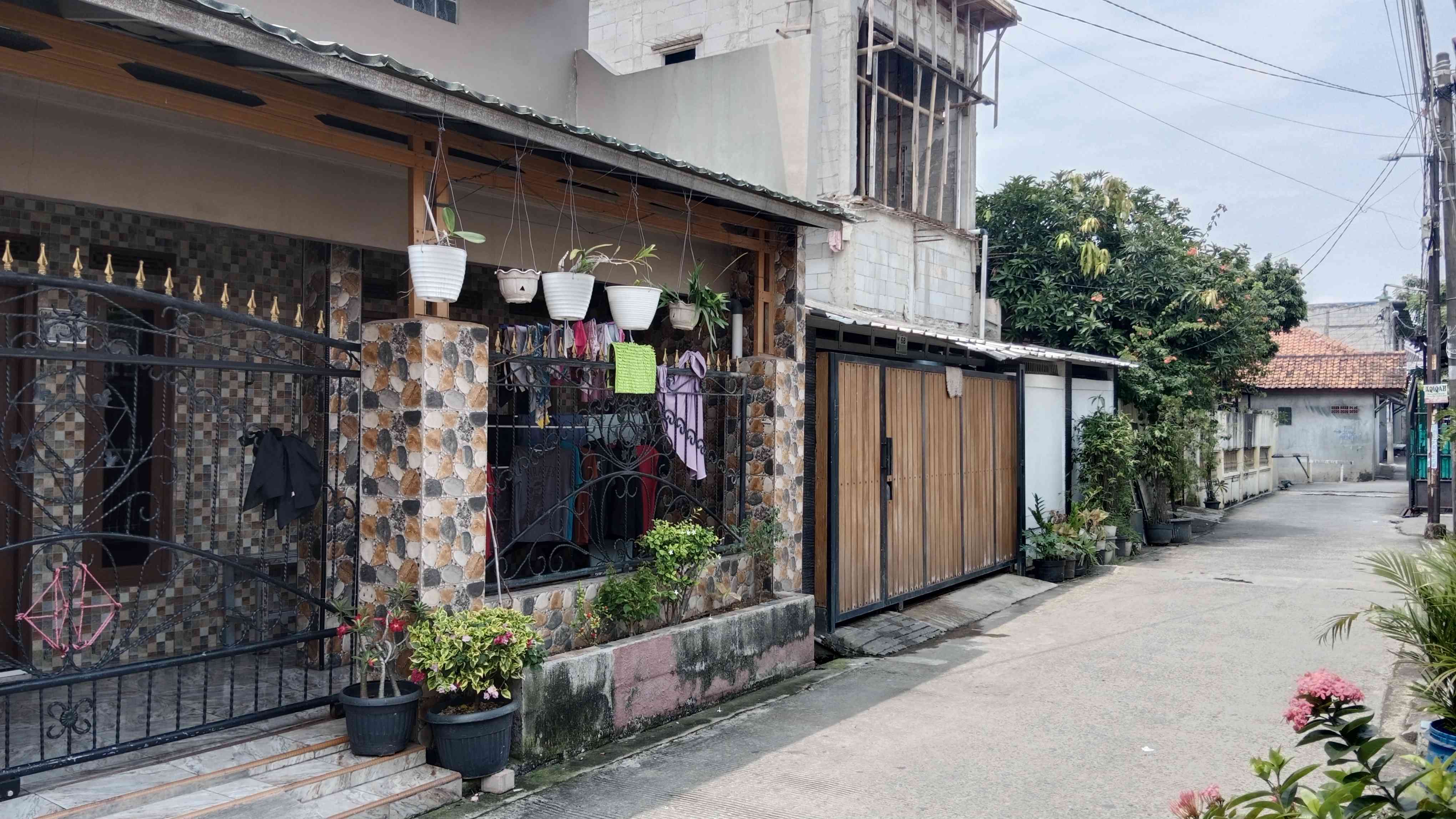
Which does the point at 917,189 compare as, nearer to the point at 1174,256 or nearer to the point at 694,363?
the point at 1174,256

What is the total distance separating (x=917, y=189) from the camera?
578 inches

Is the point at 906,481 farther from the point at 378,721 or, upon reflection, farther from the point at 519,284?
the point at 378,721

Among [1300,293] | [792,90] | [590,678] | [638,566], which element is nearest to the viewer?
[590,678]

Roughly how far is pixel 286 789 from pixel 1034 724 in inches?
183

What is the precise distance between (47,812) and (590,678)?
9.19ft

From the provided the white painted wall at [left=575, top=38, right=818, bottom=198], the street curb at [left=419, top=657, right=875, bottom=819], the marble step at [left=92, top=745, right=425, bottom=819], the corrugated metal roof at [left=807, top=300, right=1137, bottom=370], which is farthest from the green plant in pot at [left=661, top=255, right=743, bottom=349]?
the white painted wall at [left=575, top=38, right=818, bottom=198]

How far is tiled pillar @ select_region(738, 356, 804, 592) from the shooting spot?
8469 mm

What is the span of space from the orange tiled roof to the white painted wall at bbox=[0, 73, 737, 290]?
30410 mm

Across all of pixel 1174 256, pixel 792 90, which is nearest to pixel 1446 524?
pixel 1174 256

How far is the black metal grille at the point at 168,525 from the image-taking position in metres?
5.54

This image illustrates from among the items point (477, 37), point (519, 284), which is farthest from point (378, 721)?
point (477, 37)

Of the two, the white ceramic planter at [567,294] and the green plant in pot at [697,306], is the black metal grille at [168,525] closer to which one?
the white ceramic planter at [567,294]

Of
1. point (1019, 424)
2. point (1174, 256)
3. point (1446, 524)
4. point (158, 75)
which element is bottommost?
point (1446, 524)

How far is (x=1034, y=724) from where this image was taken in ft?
22.9
